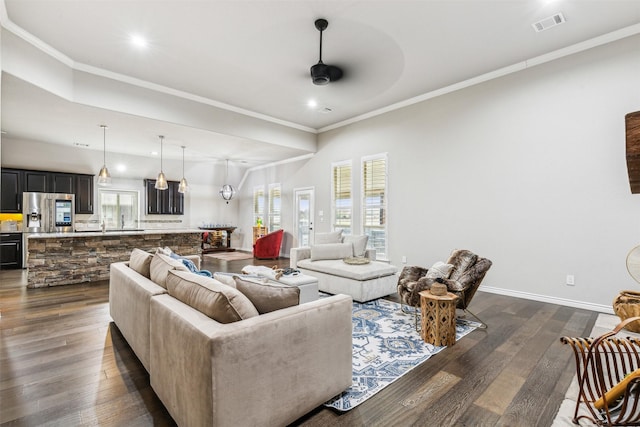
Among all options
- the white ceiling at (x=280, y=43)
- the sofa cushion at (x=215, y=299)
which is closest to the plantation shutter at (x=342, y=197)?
the white ceiling at (x=280, y=43)

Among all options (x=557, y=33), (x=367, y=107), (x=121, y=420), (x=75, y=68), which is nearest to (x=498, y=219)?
(x=557, y=33)

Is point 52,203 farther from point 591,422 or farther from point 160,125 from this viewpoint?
point 591,422

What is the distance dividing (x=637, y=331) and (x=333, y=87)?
485 cm

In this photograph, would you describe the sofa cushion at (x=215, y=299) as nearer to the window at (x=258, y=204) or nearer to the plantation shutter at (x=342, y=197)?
the plantation shutter at (x=342, y=197)

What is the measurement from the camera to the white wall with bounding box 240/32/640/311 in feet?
12.2

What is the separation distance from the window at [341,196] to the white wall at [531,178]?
117cm

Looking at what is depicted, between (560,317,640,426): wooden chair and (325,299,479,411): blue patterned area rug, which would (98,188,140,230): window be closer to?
(325,299,479,411): blue patterned area rug

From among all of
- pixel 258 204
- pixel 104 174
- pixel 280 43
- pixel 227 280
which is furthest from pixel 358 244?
pixel 258 204

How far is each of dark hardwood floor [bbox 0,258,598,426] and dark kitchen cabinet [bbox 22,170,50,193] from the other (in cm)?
485

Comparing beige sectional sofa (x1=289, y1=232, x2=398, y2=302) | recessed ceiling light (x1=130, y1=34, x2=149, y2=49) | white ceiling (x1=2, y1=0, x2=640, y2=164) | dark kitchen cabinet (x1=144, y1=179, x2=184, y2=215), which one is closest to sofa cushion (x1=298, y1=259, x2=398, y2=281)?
beige sectional sofa (x1=289, y1=232, x2=398, y2=302)

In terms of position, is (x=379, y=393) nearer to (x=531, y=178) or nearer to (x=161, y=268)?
(x=161, y=268)

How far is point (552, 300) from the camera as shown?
412cm

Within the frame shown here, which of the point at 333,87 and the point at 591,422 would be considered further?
the point at 333,87

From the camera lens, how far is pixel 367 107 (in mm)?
6168
